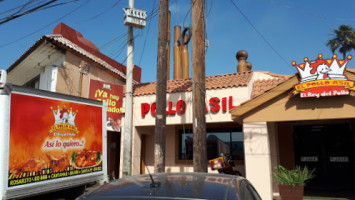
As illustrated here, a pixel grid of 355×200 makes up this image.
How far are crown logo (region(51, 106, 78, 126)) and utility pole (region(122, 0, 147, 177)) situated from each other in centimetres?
487

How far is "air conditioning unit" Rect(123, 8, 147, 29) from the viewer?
41.1ft

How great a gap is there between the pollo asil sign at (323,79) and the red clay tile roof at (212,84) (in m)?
2.91

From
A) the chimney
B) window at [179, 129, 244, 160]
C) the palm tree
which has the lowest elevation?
window at [179, 129, 244, 160]

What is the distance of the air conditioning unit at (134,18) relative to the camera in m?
12.5

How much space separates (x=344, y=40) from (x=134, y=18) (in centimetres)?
4660

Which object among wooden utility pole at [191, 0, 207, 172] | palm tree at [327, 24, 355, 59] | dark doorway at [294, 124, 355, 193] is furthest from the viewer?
palm tree at [327, 24, 355, 59]

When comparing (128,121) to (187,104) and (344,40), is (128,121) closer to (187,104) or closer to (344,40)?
(187,104)

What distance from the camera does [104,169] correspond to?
703 centimetres

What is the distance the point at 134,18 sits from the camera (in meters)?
12.6

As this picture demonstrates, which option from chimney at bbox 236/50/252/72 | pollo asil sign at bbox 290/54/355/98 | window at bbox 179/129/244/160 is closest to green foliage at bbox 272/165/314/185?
pollo asil sign at bbox 290/54/355/98

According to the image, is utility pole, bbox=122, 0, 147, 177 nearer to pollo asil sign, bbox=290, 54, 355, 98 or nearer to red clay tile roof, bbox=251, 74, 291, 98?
red clay tile roof, bbox=251, 74, 291, 98

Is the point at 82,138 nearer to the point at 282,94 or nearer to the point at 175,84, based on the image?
the point at 282,94

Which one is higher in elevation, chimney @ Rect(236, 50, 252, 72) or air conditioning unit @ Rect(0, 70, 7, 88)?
chimney @ Rect(236, 50, 252, 72)

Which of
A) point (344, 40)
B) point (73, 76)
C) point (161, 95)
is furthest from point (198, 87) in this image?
point (344, 40)
